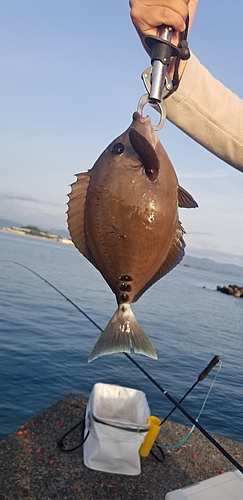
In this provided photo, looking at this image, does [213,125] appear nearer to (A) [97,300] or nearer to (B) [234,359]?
(B) [234,359]

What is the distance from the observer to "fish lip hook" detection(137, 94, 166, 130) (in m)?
1.80

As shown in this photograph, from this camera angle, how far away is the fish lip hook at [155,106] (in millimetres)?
1803

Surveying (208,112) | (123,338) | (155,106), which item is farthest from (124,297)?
(208,112)

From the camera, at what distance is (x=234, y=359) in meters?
21.9

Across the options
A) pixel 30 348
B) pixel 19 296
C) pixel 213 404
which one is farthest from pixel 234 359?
pixel 19 296

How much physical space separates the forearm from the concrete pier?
4.78 m

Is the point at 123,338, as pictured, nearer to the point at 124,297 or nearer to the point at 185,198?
the point at 124,297

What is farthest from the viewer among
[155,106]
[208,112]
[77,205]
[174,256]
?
[208,112]

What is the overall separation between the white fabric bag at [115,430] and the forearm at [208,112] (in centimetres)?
409

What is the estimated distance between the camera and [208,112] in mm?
2367

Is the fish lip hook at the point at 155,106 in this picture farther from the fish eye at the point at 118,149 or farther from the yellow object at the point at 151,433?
the yellow object at the point at 151,433

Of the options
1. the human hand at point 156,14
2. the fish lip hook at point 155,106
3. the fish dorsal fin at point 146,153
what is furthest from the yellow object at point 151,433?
the human hand at point 156,14

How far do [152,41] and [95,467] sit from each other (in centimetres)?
562

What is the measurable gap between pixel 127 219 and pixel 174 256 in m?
0.35
